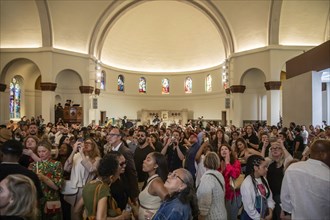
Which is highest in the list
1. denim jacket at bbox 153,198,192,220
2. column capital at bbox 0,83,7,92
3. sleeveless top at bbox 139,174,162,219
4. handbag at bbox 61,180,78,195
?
column capital at bbox 0,83,7,92

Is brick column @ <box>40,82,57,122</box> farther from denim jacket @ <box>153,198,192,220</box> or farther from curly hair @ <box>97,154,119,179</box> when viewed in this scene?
denim jacket @ <box>153,198,192,220</box>

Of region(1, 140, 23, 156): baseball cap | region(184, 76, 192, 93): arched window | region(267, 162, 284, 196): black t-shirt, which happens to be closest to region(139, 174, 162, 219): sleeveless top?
region(1, 140, 23, 156): baseball cap

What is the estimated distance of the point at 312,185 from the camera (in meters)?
2.94

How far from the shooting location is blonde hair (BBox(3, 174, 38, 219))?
2176 mm

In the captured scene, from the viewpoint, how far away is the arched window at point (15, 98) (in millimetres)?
21172

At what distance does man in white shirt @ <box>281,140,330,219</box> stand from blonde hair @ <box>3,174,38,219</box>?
2.61 metres

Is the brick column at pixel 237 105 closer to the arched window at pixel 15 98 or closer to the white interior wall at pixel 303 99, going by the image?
the white interior wall at pixel 303 99

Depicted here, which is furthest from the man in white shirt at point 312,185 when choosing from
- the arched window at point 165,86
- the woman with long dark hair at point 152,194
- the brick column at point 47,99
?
the arched window at point 165,86

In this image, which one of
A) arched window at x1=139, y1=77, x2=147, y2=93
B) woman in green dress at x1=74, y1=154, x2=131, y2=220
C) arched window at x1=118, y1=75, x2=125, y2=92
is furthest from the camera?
arched window at x1=139, y1=77, x2=147, y2=93

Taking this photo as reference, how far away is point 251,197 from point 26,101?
23.1 metres

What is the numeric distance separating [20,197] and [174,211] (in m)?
1.26

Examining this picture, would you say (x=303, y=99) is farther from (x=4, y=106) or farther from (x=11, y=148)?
(x=4, y=106)

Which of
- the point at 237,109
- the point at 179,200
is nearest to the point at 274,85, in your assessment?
the point at 237,109

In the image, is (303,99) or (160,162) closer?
(160,162)
